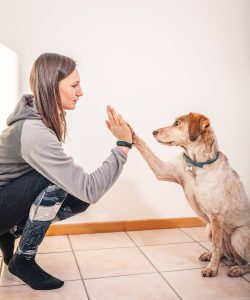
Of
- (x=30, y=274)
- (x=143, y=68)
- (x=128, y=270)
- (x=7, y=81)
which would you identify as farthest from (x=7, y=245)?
(x=143, y=68)

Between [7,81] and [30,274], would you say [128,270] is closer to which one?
[30,274]

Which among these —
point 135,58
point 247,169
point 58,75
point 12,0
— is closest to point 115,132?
point 58,75

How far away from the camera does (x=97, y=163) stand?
256cm

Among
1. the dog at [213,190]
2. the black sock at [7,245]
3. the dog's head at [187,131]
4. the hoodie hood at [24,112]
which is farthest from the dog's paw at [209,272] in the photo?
the hoodie hood at [24,112]

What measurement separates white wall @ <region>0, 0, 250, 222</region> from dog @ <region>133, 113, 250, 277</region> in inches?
26.2

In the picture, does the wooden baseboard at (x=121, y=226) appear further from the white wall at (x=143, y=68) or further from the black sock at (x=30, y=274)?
the black sock at (x=30, y=274)

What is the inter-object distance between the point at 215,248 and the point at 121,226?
0.94 meters

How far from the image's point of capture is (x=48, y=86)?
1516 mm

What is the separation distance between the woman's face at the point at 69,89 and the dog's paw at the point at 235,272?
4.10 feet

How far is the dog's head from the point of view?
6.29 ft

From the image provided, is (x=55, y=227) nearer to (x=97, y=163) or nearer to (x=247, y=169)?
(x=97, y=163)

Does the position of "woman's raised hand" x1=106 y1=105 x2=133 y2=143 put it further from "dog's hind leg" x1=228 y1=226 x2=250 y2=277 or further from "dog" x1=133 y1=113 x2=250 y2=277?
"dog's hind leg" x1=228 y1=226 x2=250 y2=277

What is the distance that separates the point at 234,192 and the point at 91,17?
5.16ft

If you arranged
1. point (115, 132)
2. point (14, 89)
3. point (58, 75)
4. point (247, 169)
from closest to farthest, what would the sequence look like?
1. point (58, 75)
2. point (115, 132)
3. point (14, 89)
4. point (247, 169)
